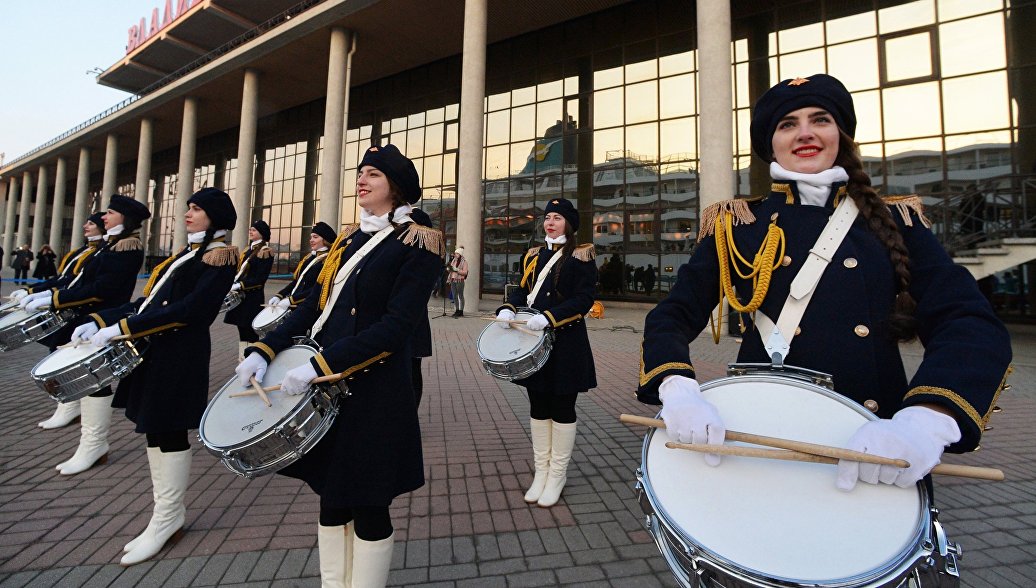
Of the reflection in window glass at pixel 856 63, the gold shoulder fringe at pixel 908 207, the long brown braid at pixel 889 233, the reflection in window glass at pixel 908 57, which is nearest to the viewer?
the long brown braid at pixel 889 233

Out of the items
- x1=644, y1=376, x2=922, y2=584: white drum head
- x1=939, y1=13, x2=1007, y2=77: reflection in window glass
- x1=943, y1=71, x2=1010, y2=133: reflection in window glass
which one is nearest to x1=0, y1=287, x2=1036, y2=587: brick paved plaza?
x1=644, y1=376, x2=922, y2=584: white drum head

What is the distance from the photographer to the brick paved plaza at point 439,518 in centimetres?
242

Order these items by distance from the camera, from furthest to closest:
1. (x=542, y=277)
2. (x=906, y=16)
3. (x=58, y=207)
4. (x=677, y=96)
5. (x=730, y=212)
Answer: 1. (x=58, y=207)
2. (x=677, y=96)
3. (x=906, y=16)
4. (x=542, y=277)
5. (x=730, y=212)

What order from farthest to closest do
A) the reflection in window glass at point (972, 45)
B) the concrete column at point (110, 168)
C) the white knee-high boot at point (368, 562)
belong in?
the concrete column at point (110, 168), the reflection in window glass at point (972, 45), the white knee-high boot at point (368, 562)

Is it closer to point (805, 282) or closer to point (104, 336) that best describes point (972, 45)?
point (805, 282)

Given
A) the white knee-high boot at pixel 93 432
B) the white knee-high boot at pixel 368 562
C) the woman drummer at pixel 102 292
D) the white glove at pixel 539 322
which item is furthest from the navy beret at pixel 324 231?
the white knee-high boot at pixel 368 562

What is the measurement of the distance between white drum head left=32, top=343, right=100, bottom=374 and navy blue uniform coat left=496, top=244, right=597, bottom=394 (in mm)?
2743

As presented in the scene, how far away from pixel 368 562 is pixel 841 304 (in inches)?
80.6

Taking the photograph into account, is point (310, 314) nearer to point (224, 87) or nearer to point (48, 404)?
point (48, 404)

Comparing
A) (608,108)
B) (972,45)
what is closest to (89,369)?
(608,108)

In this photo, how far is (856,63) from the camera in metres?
14.1

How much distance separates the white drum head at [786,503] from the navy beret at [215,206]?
314 cm

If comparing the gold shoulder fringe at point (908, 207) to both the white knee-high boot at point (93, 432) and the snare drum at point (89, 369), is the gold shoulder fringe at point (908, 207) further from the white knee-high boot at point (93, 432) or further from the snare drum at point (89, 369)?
the white knee-high boot at point (93, 432)

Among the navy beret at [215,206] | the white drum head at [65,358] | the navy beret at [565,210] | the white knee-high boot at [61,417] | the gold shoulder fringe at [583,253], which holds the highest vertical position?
the navy beret at [565,210]
